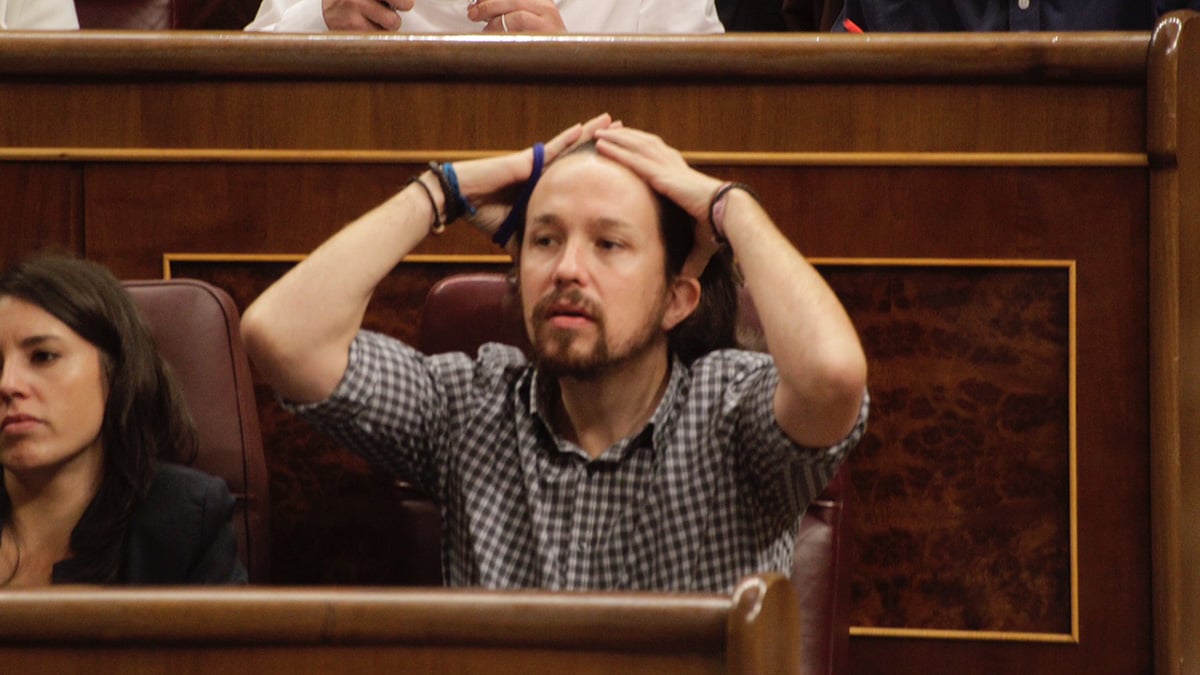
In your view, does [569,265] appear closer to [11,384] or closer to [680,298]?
[680,298]

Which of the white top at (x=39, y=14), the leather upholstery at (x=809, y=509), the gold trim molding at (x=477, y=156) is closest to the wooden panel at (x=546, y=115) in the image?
the gold trim molding at (x=477, y=156)

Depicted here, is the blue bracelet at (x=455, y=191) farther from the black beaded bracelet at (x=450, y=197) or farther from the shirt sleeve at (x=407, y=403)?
the shirt sleeve at (x=407, y=403)

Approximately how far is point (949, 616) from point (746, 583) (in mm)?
788

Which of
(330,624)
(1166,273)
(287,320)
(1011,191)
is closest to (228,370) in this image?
(287,320)

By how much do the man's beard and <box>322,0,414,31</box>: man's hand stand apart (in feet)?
2.28

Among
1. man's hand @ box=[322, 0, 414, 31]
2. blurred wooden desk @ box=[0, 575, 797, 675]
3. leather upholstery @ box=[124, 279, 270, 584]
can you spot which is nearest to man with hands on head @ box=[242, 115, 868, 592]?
leather upholstery @ box=[124, 279, 270, 584]

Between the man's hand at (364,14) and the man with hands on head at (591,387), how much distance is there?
54cm

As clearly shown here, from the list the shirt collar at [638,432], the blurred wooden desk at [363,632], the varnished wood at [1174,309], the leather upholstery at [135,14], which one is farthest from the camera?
the leather upholstery at [135,14]

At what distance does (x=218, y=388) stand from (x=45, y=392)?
14 centimetres

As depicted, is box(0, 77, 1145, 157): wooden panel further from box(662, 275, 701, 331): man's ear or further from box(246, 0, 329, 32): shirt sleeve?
box(246, 0, 329, 32): shirt sleeve

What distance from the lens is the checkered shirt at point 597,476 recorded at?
1174 mm

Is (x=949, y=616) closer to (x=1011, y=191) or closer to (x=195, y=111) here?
(x=1011, y=191)

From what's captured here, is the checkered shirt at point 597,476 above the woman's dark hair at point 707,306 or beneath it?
beneath

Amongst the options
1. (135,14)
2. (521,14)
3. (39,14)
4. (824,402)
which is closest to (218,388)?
(824,402)
